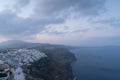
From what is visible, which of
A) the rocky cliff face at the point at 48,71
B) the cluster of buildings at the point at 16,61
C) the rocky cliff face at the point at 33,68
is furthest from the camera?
the rocky cliff face at the point at 48,71

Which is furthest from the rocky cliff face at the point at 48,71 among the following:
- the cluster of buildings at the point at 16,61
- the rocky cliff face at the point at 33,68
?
the cluster of buildings at the point at 16,61

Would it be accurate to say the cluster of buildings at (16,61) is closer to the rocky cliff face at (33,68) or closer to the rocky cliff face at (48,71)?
the rocky cliff face at (33,68)

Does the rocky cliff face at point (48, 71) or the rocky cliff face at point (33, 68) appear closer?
the rocky cliff face at point (33, 68)

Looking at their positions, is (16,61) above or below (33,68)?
above

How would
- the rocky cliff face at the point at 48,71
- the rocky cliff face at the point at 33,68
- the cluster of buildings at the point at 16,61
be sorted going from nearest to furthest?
the cluster of buildings at the point at 16,61, the rocky cliff face at the point at 33,68, the rocky cliff face at the point at 48,71

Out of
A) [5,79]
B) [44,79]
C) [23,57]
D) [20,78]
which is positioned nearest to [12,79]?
[20,78]

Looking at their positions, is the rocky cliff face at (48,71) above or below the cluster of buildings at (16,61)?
below

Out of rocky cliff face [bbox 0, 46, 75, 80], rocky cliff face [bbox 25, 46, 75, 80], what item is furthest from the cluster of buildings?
rocky cliff face [bbox 25, 46, 75, 80]

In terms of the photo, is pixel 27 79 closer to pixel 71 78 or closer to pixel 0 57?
pixel 71 78

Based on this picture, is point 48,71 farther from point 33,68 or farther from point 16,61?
point 16,61

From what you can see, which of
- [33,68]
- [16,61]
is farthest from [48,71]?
[16,61]

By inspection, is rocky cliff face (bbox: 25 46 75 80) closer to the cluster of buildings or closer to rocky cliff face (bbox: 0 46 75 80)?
rocky cliff face (bbox: 0 46 75 80)
